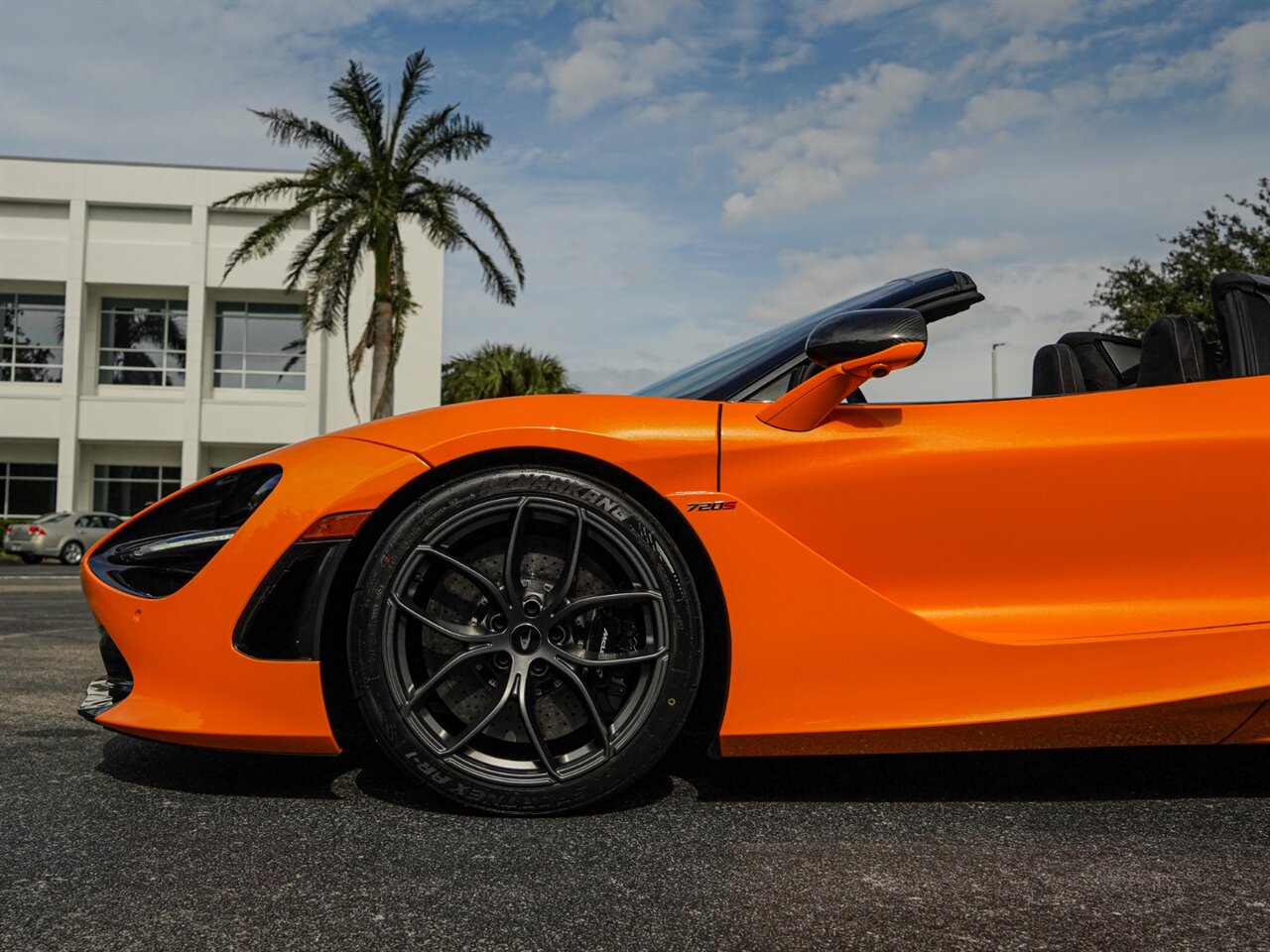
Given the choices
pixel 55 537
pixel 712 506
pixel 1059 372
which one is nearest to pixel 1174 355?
pixel 1059 372

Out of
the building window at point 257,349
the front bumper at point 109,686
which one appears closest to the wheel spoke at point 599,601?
the front bumper at point 109,686

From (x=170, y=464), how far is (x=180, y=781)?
32155 mm

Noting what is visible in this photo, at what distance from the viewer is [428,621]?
2102mm

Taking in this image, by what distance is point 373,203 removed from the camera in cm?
1767

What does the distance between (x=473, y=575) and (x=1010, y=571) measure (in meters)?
1.09

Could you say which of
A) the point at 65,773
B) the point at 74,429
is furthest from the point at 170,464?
the point at 65,773

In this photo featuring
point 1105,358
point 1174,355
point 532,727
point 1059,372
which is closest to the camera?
point 532,727

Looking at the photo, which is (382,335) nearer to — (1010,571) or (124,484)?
(124,484)

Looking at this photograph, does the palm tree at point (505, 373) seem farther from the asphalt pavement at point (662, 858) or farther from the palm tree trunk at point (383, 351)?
the asphalt pavement at point (662, 858)

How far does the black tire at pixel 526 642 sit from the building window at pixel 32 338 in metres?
33.3

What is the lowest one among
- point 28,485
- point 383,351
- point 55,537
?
point 55,537

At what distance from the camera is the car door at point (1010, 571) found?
84.3 inches

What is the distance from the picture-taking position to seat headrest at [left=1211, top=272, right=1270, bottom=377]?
2.44 metres

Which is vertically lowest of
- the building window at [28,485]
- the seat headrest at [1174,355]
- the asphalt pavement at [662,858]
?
the asphalt pavement at [662,858]
